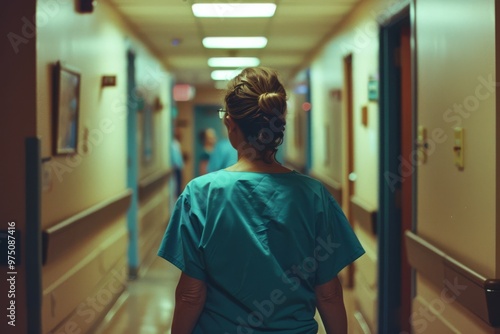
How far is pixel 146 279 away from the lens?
20.7ft

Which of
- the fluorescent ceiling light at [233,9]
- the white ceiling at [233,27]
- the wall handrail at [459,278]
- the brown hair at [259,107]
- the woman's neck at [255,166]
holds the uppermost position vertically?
the white ceiling at [233,27]

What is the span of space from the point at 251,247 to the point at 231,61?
757 cm

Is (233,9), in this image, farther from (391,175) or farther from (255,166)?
(255,166)

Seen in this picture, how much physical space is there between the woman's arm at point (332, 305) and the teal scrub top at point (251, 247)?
0.04 meters

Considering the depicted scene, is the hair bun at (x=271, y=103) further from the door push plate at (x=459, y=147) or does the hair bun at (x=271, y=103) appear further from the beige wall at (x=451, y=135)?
the door push plate at (x=459, y=147)

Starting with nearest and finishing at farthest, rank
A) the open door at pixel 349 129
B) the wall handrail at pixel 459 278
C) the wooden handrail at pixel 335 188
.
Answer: the wall handrail at pixel 459 278 < the open door at pixel 349 129 < the wooden handrail at pixel 335 188

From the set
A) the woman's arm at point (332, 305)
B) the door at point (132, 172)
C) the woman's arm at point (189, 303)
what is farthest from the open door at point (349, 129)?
the woman's arm at point (189, 303)

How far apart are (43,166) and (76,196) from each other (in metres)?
0.69

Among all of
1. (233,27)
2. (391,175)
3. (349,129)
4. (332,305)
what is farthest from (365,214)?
(332,305)

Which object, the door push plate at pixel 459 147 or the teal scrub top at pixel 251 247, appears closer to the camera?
the teal scrub top at pixel 251 247

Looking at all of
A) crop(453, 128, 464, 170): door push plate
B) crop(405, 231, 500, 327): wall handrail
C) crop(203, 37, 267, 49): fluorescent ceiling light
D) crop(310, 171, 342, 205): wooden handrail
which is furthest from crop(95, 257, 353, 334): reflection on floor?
crop(203, 37, 267, 49): fluorescent ceiling light

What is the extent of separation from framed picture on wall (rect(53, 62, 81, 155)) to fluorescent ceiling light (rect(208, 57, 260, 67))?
495cm

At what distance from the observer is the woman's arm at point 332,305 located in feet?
5.72

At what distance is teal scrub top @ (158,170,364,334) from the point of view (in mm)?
1623
